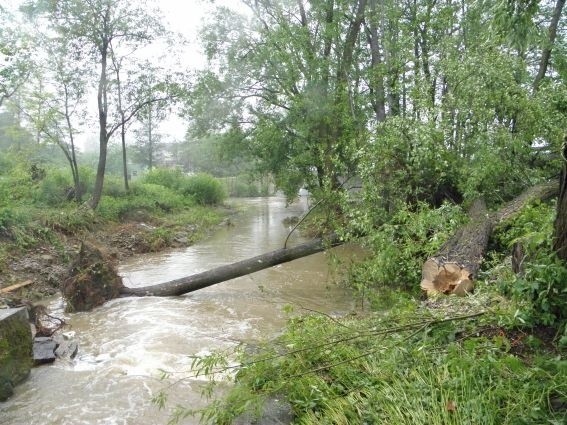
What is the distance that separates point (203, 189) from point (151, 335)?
21.1 metres

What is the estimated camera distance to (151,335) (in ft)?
21.6

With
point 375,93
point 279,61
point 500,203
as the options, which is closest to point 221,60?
point 279,61

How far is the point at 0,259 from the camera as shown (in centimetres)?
948

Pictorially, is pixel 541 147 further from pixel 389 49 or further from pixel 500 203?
pixel 389 49

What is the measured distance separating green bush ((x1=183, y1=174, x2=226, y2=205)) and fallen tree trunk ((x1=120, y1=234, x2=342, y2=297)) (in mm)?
17291

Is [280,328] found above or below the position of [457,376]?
below

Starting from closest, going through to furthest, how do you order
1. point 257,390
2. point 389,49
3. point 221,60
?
point 257,390 → point 389,49 → point 221,60

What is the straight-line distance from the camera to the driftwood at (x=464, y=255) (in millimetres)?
5754

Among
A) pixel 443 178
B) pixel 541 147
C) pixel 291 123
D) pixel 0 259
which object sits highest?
pixel 291 123

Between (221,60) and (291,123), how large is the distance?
430 cm

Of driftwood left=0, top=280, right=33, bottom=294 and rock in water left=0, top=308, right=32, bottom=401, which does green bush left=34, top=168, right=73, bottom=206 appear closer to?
driftwood left=0, top=280, right=33, bottom=294

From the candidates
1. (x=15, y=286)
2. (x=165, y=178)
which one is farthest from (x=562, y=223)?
(x=165, y=178)

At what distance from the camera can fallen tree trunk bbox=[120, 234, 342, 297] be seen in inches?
348

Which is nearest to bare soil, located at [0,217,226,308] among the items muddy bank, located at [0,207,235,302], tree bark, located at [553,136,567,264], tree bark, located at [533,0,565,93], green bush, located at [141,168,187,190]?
muddy bank, located at [0,207,235,302]
